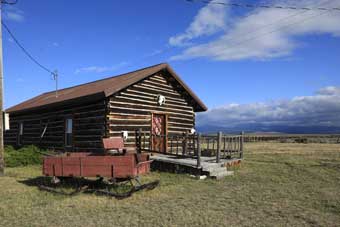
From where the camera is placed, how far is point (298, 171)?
15.5m

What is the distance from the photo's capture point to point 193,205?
9117 millimetres

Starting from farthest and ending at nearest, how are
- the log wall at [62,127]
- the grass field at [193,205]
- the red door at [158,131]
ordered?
the red door at [158,131] → the log wall at [62,127] → the grass field at [193,205]

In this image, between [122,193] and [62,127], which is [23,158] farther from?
[122,193]

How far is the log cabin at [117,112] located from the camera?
17.2 meters

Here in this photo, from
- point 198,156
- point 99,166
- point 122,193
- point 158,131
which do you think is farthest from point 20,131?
point 122,193

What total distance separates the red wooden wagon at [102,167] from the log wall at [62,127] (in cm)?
562

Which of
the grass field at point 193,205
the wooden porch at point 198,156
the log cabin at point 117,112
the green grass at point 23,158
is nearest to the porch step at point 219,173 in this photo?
the wooden porch at point 198,156

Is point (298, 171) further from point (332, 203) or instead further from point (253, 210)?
point (253, 210)

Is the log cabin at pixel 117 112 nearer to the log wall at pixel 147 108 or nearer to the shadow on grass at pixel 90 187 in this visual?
the log wall at pixel 147 108

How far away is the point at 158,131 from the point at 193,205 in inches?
427

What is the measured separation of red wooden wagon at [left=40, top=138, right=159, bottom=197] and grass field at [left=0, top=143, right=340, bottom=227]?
60cm

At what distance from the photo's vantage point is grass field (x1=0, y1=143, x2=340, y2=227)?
7.74 metres

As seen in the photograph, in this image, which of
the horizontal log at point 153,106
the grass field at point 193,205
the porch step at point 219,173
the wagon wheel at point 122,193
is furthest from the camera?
the horizontal log at point 153,106

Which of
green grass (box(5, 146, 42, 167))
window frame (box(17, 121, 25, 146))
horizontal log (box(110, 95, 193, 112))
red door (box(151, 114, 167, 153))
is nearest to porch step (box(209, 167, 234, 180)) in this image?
red door (box(151, 114, 167, 153))
